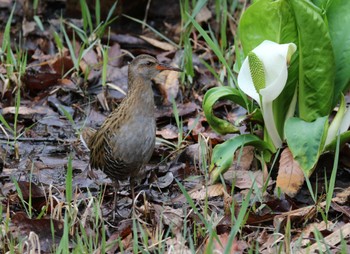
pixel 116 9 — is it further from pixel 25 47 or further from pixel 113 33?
pixel 25 47

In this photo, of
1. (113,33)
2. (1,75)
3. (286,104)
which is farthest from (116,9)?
(286,104)

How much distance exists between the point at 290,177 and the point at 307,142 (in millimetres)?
294

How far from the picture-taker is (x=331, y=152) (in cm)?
527

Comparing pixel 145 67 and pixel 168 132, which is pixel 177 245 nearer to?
pixel 145 67

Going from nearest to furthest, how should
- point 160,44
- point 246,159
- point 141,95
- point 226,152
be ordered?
point 226,152 < point 141,95 < point 246,159 < point 160,44

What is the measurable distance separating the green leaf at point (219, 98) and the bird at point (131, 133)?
324mm

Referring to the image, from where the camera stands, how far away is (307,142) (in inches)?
191

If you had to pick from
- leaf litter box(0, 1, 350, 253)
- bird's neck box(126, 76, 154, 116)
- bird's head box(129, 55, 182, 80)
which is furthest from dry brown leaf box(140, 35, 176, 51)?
bird's neck box(126, 76, 154, 116)

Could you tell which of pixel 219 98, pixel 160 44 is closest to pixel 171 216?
pixel 219 98

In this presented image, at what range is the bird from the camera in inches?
205

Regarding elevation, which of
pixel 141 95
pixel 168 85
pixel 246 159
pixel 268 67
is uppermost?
pixel 268 67

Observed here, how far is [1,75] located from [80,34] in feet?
2.63

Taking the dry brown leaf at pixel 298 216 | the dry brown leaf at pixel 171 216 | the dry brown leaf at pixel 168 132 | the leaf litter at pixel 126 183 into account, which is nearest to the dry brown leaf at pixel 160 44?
the leaf litter at pixel 126 183

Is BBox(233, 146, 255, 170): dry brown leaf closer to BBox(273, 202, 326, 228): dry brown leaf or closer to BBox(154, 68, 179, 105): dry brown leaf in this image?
BBox(273, 202, 326, 228): dry brown leaf
